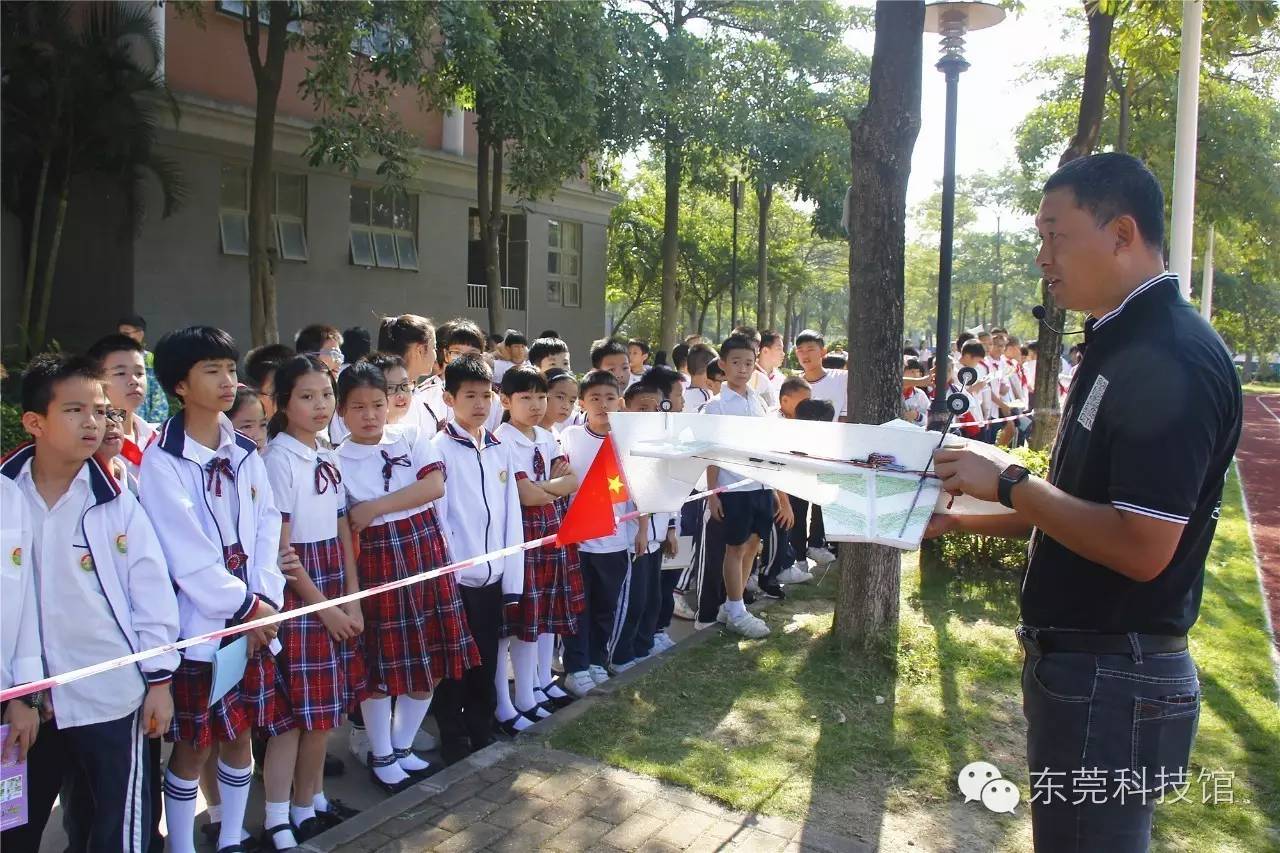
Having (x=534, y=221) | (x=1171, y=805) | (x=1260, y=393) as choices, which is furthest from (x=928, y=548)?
(x=1260, y=393)

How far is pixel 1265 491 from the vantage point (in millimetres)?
14172

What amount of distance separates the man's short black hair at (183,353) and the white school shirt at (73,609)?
23.3 inches

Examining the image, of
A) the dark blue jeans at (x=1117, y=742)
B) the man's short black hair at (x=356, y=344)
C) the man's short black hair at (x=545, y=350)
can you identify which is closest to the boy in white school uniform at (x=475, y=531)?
the man's short black hair at (x=356, y=344)

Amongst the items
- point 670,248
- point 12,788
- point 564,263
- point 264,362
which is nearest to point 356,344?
point 264,362

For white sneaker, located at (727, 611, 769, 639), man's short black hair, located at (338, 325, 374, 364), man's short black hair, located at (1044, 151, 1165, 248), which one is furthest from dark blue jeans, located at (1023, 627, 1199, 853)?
man's short black hair, located at (338, 325, 374, 364)

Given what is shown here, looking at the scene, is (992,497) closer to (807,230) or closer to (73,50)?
(73,50)

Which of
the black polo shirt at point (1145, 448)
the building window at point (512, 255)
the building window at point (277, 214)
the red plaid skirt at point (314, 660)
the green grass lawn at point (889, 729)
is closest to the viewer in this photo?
the black polo shirt at point (1145, 448)

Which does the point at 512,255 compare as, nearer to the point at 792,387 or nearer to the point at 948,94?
the point at 792,387

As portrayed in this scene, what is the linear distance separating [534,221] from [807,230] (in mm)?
15583

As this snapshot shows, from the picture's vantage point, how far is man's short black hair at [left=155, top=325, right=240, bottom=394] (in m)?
3.37

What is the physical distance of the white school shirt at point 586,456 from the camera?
5.16 m

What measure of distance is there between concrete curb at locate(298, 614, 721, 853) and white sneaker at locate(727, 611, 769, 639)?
629mm

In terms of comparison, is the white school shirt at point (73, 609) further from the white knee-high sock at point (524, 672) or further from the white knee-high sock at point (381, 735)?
the white knee-high sock at point (524, 672)

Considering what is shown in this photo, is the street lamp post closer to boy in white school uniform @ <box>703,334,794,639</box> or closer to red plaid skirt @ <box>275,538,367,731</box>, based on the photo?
boy in white school uniform @ <box>703,334,794,639</box>
